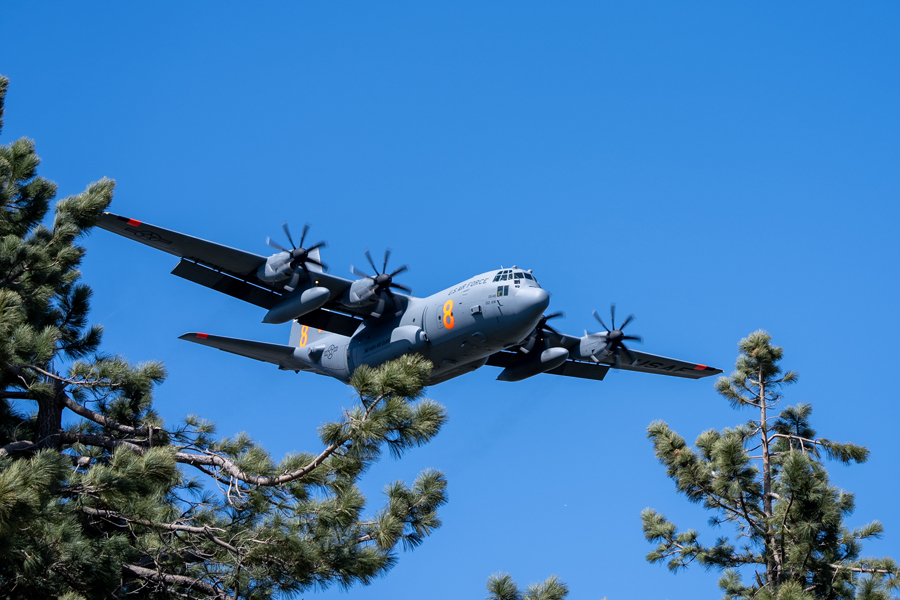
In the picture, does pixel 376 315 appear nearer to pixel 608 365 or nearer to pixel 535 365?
pixel 535 365

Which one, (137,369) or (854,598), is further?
(854,598)

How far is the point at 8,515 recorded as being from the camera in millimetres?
7086

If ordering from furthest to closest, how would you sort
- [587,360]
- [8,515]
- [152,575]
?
[587,360]
[152,575]
[8,515]

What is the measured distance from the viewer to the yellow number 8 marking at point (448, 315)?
2322 cm

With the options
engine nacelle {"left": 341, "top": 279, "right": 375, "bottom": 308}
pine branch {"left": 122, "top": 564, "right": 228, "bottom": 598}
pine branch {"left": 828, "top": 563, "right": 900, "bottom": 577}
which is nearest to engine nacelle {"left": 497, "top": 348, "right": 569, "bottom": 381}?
engine nacelle {"left": 341, "top": 279, "right": 375, "bottom": 308}

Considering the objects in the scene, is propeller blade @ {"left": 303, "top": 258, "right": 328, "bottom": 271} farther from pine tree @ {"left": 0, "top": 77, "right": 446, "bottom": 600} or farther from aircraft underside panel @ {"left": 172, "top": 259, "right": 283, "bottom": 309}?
pine tree @ {"left": 0, "top": 77, "right": 446, "bottom": 600}

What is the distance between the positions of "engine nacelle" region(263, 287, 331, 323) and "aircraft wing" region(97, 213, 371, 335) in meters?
1.16

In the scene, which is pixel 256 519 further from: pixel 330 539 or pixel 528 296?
pixel 528 296

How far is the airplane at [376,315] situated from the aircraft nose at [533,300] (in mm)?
31

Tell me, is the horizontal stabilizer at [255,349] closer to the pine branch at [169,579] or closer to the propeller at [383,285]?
the propeller at [383,285]

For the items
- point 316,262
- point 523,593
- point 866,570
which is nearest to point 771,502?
point 866,570

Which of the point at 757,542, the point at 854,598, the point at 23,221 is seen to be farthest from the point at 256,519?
the point at 854,598

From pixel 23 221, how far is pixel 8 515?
687 centimetres

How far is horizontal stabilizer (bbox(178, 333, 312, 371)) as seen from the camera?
25303mm
